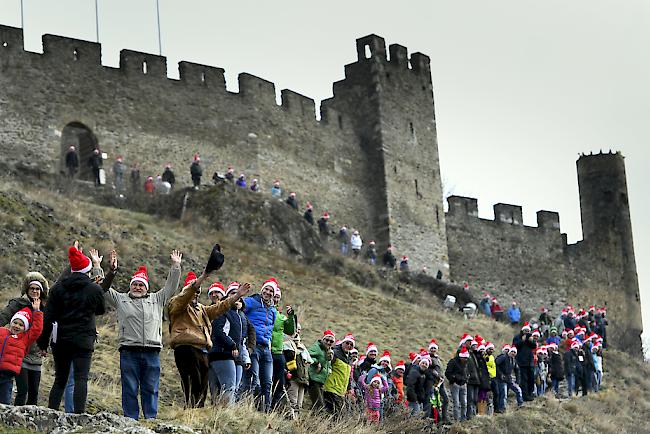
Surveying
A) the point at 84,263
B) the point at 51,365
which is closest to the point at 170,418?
the point at 84,263

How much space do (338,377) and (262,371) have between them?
1487 millimetres

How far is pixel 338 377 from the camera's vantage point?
16328 mm

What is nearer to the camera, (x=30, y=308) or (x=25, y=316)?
(x=25, y=316)

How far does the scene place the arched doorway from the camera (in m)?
35.1

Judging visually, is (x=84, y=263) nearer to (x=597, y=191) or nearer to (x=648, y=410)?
(x=648, y=410)

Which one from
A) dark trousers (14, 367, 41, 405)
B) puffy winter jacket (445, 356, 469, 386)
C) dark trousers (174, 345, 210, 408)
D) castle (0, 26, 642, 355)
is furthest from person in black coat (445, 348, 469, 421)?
castle (0, 26, 642, 355)

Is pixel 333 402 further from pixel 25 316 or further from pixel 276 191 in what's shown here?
pixel 276 191

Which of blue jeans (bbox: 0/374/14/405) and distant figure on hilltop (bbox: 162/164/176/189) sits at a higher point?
distant figure on hilltop (bbox: 162/164/176/189)

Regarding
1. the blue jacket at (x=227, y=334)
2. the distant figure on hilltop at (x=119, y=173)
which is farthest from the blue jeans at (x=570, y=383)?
the distant figure on hilltop at (x=119, y=173)

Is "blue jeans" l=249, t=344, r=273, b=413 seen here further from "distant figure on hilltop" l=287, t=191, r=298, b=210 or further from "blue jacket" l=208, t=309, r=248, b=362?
"distant figure on hilltop" l=287, t=191, r=298, b=210

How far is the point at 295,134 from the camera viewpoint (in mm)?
40562

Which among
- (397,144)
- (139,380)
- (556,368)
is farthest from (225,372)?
(397,144)

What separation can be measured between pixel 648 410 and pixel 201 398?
658 inches

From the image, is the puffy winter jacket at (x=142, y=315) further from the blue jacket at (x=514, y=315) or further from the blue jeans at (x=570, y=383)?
the blue jacket at (x=514, y=315)
